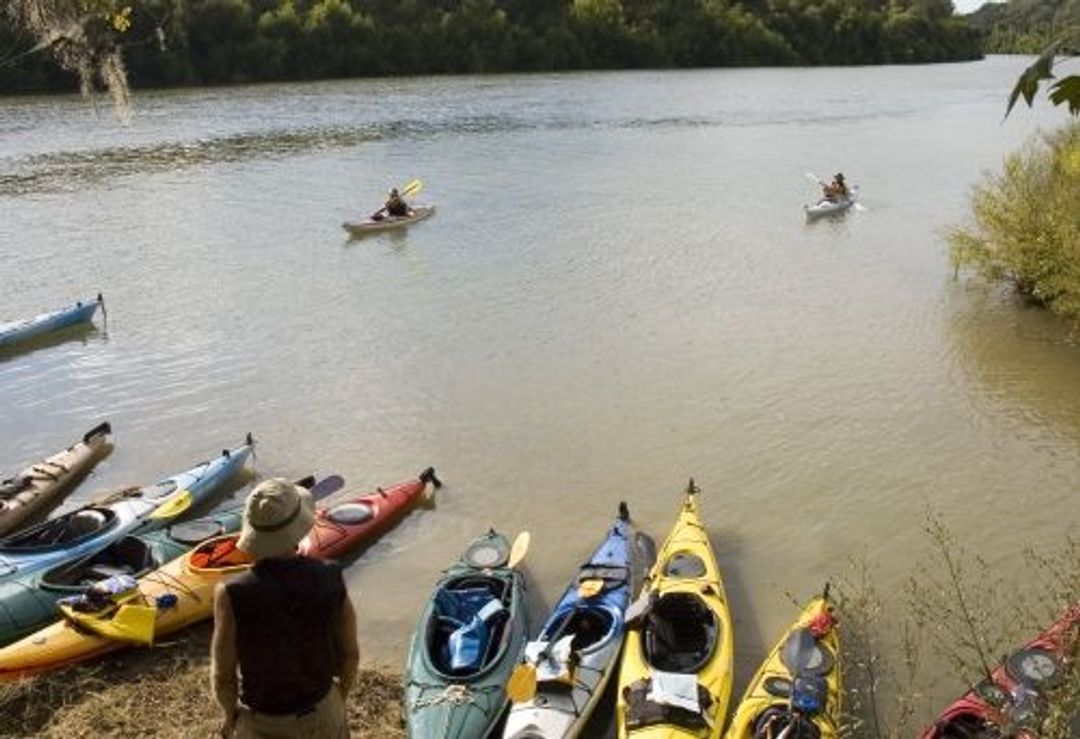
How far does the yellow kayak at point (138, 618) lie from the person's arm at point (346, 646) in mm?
4065

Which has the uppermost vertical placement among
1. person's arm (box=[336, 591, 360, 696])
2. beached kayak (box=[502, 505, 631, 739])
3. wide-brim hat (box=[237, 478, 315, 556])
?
wide-brim hat (box=[237, 478, 315, 556])

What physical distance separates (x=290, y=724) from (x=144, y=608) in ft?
14.9

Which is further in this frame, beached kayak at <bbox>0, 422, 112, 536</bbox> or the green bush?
the green bush

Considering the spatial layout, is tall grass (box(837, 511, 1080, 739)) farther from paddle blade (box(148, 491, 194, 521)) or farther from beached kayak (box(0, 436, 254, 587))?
beached kayak (box(0, 436, 254, 587))

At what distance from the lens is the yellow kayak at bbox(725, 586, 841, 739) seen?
7172 millimetres

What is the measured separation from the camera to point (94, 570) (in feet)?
31.0

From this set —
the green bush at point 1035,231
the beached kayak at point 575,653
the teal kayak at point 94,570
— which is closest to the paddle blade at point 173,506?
the teal kayak at point 94,570

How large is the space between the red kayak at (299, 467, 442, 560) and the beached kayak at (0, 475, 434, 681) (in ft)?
0.87

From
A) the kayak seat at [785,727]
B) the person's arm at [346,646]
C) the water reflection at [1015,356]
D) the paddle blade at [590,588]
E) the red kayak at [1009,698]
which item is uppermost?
the person's arm at [346,646]

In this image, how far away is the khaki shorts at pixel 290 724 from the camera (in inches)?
179

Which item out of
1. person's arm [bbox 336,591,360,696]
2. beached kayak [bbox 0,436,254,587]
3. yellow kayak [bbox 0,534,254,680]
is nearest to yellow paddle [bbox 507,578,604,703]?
yellow kayak [bbox 0,534,254,680]

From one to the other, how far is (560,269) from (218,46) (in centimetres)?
4439

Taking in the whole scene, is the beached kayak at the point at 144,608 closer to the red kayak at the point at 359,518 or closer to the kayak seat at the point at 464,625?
the red kayak at the point at 359,518

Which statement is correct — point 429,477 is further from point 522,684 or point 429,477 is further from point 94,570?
point 522,684
